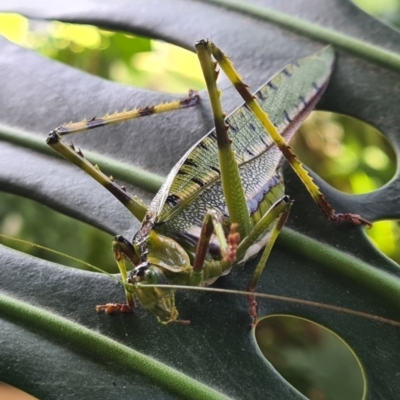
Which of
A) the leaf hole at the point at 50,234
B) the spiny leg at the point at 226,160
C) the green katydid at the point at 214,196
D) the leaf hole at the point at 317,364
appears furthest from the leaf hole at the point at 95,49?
the leaf hole at the point at 317,364

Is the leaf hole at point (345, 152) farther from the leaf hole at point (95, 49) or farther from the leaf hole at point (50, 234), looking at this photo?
the leaf hole at point (50, 234)

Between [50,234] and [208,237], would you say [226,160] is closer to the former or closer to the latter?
[208,237]

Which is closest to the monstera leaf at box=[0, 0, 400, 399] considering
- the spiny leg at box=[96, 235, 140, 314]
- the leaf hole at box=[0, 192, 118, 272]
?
the spiny leg at box=[96, 235, 140, 314]

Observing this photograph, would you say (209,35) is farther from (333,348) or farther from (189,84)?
(333,348)

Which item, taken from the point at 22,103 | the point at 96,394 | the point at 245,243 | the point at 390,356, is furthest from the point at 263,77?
the point at 96,394

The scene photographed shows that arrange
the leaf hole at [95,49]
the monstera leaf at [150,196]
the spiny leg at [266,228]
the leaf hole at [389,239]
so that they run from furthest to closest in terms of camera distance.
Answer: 1. the leaf hole at [95,49]
2. the leaf hole at [389,239]
3. the spiny leg at [266,228]
4. the monstera leaf at [150,196]

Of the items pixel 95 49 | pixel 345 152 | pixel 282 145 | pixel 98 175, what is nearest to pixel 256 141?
pixel 282 145

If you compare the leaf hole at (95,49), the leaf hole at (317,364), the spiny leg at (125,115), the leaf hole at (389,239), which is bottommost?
the leaf hole at (317,364)

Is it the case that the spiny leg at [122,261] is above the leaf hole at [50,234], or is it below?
below

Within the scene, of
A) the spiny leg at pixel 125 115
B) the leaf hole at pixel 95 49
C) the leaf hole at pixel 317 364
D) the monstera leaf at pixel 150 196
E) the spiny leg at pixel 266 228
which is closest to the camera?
the monstera leaf at pixel 150 196
